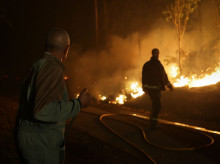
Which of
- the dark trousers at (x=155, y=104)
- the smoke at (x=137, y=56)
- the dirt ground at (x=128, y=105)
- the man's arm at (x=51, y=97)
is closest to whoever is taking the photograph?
the man's arm at (x=51, y=97)

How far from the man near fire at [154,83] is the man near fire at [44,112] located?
461cm

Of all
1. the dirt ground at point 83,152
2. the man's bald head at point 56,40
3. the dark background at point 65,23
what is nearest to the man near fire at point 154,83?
the dirt ground at point 83,152

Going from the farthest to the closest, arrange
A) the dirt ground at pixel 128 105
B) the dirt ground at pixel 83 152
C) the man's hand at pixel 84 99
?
1. the dirt ground at pixel 128 105
2. the dirt ground at pixel 83 152
3. the man's hand at pixel 84 99

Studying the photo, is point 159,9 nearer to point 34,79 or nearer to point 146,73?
point 146,73

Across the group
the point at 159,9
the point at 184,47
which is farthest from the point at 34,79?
the point at 159,9

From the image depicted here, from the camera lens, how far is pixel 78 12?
28234mm

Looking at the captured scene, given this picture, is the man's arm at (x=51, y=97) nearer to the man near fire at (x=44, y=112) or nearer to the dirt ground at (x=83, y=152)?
the man near fire at (x=44, y=112)

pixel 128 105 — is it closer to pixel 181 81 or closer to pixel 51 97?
pixel 181 81

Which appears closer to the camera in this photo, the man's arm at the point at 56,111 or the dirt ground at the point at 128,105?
the man's arm at the point at 56,111

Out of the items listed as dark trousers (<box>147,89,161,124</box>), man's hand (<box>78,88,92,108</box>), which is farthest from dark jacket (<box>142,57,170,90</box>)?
man's hand (<box>78,88,92,108</box>)

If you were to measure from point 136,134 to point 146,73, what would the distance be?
1880mm

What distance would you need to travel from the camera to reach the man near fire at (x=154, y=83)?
6.12 m

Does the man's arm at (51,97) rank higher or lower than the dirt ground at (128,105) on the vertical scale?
higher

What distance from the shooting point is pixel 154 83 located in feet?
20.2
